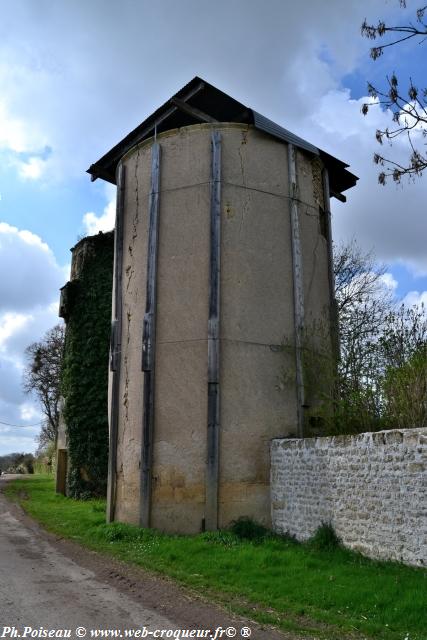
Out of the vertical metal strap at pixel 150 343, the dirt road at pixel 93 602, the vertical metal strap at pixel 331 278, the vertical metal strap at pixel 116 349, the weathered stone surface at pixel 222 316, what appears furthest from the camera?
the vertical metal strap at pixel 331 278

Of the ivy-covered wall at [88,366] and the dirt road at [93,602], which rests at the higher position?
the ivy-covered wall at [88,366]

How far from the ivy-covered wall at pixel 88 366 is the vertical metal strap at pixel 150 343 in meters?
8.56

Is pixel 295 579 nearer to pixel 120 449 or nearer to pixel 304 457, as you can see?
pixel 304 457

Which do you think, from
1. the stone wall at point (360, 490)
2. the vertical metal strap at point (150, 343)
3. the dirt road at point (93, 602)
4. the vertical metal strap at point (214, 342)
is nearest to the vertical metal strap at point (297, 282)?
the stone wall at point (360, 490)

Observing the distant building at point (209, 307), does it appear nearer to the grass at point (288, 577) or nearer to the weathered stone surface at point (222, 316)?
the weathered stone surface at point (222, 316)

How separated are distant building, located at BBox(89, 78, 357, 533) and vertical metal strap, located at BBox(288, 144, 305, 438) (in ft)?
0.09

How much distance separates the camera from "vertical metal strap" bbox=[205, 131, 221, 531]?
36.8ft

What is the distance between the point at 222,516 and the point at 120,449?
284 cm

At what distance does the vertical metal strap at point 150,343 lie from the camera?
11711mm

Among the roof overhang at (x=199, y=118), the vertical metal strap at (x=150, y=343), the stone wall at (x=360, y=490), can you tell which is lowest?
the stone wall at (x=360, y=490)

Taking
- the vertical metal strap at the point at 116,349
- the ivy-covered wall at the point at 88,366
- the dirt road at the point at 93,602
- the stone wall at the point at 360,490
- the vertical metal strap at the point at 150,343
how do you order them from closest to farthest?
the dirt road at the point at 93,602 → the stone wall at the point at 360,490 → the vertical metal strap at the point at 150,343 → the vertical metal strap at the point at 116,349 → the ivy-covered wall at the point at 88,366

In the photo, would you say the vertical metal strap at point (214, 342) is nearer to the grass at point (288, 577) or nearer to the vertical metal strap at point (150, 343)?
the grass at point (288, 577)

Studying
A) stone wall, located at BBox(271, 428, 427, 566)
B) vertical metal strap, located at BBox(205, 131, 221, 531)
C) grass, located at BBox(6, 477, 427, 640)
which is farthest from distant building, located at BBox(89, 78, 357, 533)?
grass, located at BBox(6, 477, 427, 640)

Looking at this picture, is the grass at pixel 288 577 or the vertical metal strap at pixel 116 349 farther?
the vertical metal strap at pixel 116 349
